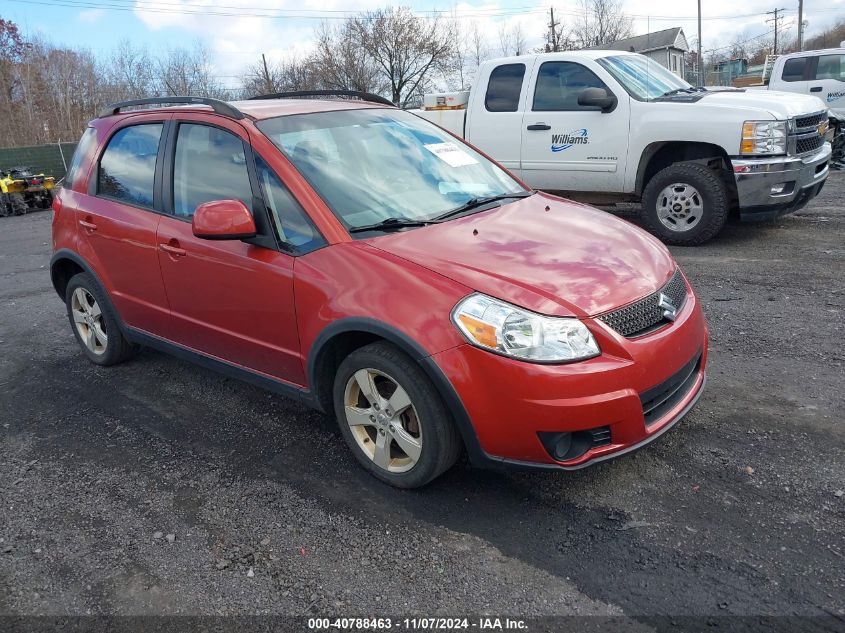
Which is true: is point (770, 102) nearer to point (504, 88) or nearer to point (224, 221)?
point (504, 88)

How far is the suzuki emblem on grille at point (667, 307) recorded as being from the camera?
3023mm

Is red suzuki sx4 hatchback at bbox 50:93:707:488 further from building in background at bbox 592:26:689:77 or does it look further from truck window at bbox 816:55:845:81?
building in background at bbox 592:26:689:77

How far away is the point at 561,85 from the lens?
785 centimetres

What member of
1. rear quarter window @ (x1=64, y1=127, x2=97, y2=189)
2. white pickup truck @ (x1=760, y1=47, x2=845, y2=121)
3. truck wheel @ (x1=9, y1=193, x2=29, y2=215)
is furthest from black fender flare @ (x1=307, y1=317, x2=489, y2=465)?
truck wheel @ (x1=9, y1=193, x2=29, y2=215)

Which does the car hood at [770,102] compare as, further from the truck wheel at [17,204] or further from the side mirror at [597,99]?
the truck wheel at [17,204]

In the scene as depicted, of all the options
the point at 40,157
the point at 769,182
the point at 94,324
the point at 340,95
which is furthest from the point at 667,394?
the point at 40,157

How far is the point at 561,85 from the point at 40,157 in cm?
2325

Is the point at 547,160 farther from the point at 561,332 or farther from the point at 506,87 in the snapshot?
the point at 561,332

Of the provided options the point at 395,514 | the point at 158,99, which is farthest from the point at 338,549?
the point at 158,99

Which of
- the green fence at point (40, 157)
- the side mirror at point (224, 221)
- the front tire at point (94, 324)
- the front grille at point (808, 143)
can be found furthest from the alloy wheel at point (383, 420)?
the green fence at point (40, 157)

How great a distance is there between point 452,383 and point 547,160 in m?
5.82

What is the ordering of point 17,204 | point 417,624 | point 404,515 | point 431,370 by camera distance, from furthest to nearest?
1. point 17,204
2. point 404,515
3. point 431,370
4. point 417,624

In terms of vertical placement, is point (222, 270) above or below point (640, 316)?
above

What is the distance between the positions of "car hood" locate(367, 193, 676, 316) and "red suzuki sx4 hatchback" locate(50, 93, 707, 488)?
0.04 feet
